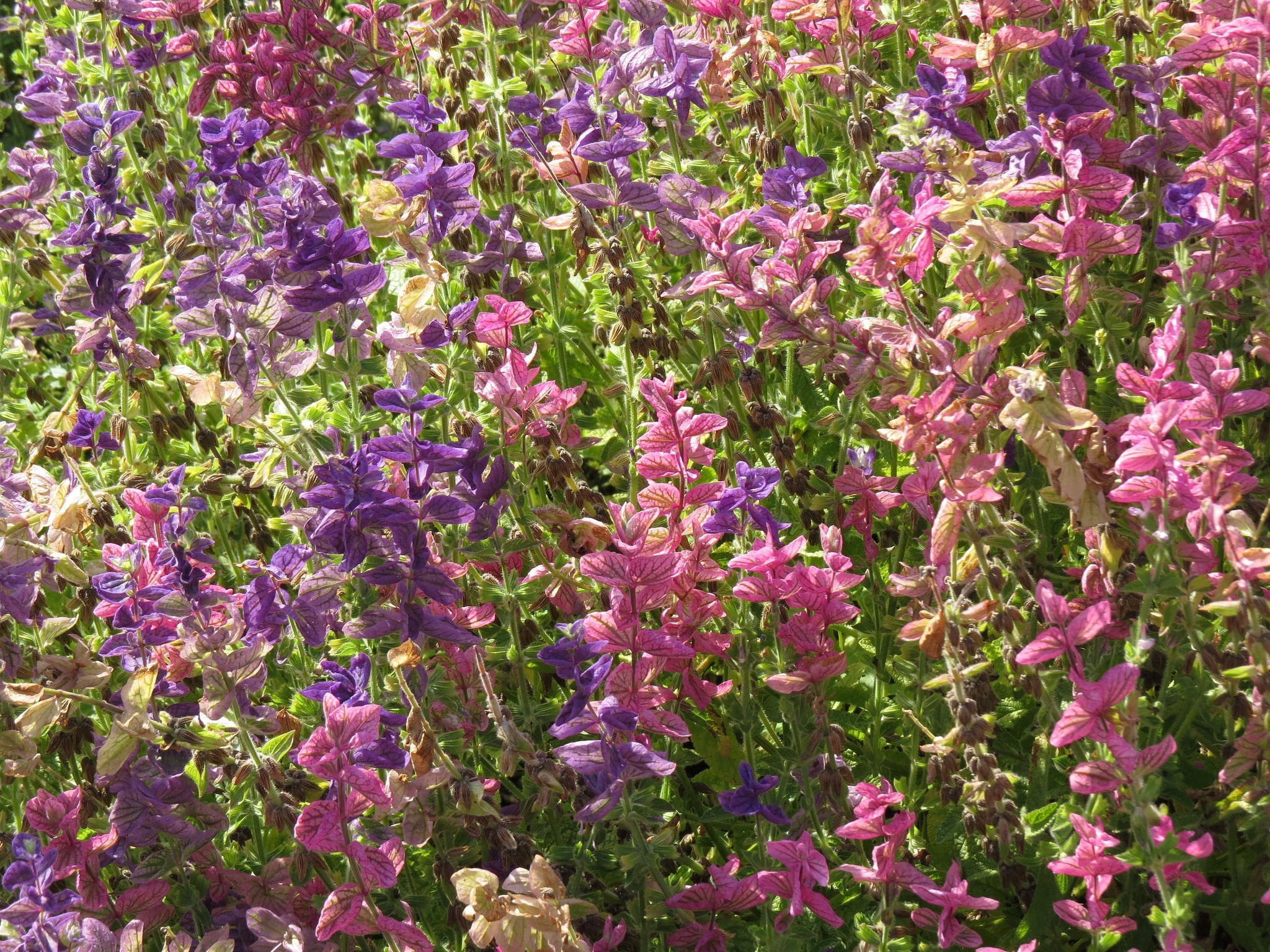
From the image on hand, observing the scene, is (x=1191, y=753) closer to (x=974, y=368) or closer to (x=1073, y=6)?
(x=974, y=368)

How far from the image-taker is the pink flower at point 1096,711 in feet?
4.98

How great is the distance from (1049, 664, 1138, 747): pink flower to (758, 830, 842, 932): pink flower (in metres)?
0.37

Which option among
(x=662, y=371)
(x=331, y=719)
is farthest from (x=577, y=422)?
(x=331, y=719)

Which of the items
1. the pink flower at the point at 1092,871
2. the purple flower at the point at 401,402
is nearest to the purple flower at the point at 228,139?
the purple flower at the point at 401,402

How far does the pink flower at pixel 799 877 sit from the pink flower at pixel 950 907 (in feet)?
0.37

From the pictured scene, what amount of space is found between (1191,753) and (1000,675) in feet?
1.04

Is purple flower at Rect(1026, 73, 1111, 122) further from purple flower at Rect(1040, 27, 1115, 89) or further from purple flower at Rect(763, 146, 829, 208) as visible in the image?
purple flower at Rect(763, 146, 829, 208)

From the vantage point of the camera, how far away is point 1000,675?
2.21 meters

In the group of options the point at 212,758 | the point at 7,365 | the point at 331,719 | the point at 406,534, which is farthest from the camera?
the point at 7,365

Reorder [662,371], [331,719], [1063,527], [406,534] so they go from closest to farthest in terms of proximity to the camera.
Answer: [331,719]
[406,534]
[1063,527]
[662,371]

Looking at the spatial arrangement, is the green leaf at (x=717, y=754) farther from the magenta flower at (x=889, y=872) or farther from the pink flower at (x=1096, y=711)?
the pink flower at (x=1096, y=711)

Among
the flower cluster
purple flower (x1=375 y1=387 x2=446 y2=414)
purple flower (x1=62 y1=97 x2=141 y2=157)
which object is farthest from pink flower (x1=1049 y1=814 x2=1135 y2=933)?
purple flower (x1=62 y1=97 x2=141 y2=157)

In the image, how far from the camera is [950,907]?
1.71 meters

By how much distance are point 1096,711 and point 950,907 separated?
0.36 metres
